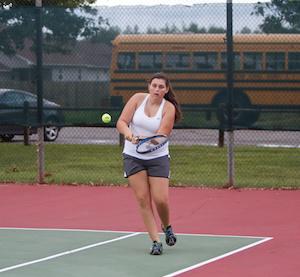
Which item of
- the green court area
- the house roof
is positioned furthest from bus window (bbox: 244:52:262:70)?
the green court area

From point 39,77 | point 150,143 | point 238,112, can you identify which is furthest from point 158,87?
point 39,77

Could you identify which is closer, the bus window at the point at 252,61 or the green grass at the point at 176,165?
the bus window at the point at 252,61

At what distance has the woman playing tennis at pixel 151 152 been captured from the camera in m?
9.91

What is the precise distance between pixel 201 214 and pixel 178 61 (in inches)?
149

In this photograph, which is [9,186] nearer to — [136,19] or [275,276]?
[136,19]

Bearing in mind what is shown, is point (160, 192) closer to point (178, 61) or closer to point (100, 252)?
point (100, 252)

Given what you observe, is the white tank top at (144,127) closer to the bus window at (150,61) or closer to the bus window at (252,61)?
the bus window at (252,61)

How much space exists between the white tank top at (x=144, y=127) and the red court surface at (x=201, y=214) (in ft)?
4.02

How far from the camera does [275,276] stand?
871 centimetres

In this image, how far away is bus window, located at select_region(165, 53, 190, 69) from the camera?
15.9 metres

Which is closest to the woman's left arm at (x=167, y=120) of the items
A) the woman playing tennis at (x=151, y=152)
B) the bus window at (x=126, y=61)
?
the woman playing tennis at (x=151, y=152)

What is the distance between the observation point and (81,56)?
52.7ft

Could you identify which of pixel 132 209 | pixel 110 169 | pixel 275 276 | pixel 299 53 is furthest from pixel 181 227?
pixel 110 169

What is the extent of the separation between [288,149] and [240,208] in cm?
677
